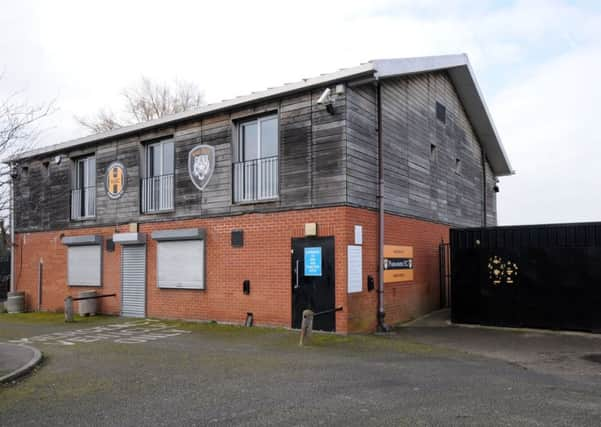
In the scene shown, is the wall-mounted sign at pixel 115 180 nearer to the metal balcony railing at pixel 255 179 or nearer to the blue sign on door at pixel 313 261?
the metal balcony railing at pixel 255 179

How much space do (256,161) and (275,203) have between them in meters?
1.24

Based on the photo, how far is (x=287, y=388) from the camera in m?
7.02

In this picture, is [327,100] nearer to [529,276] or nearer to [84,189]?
[529,276]

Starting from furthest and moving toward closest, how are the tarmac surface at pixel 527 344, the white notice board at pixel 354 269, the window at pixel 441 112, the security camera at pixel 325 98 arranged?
the window at pixel 441 112 → the white notice board at pixel 354 269 → the security camera at pixel 325 98 → the tarmac surface at pixel 527 344

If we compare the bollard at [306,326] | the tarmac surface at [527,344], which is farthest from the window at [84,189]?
the tarmac surface at [527,344]

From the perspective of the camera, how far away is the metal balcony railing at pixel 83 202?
1742cm

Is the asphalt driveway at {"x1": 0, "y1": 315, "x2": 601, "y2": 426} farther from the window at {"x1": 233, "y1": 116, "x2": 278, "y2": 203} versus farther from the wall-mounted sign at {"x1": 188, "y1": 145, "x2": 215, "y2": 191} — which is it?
the wall-mounted sign at {"x1": 188, "y1": 145, "x2": 215, "y2": 191}

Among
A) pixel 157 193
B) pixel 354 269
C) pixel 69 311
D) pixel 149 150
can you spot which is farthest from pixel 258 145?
pixel 69 311

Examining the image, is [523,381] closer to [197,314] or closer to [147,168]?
[197,314]

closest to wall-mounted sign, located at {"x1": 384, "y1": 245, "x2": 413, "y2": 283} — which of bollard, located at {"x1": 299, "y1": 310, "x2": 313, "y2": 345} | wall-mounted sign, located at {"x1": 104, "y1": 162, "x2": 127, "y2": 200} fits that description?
bollard, located at {"x1": 299, "y1": 310, "x2": 313, "y2": 345}

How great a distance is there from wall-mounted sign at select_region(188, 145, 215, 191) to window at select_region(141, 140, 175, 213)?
0.89m

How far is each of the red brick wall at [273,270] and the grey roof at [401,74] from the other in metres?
2.70

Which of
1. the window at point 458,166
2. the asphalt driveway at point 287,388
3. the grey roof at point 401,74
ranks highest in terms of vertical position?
the grey roof at point 401,74

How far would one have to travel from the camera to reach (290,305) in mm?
12414
